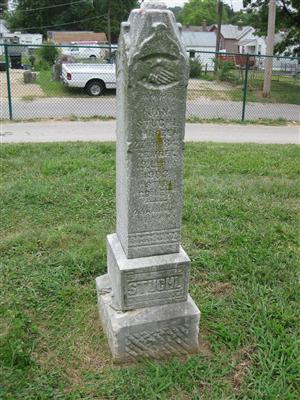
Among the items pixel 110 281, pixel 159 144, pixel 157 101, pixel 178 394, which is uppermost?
pixel 157 101

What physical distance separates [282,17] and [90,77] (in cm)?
1184

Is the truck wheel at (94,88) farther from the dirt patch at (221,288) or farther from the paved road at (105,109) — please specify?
the dirt patch at (221,288)

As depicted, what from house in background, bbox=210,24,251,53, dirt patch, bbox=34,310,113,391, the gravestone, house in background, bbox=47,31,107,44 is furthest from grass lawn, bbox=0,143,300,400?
house in background, bbox=210,24,251,53

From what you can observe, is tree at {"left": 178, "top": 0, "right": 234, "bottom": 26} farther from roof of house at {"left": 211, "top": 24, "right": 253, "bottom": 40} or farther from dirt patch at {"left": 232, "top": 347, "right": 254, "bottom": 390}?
dirt patch at {"left": 232, "top": 347, "right": 254, "bottom": 390}

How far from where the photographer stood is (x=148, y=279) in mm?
2955

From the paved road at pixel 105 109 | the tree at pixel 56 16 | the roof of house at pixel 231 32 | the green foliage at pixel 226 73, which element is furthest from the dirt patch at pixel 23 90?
the roof of house at pixel 231 32

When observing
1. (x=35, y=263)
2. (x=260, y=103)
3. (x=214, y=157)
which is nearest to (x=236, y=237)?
(x=35, y=263)

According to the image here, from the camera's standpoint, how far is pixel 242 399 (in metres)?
2.67

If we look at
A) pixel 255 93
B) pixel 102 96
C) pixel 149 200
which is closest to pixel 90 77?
pixel 102 96

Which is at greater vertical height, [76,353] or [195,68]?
[195,68]

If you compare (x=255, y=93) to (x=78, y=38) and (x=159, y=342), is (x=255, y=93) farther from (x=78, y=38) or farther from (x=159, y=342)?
(x=78, y=38)

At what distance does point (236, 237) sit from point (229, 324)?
1409mm

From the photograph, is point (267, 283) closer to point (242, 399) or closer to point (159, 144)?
point (242, 399)

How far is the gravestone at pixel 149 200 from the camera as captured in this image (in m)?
2.52
